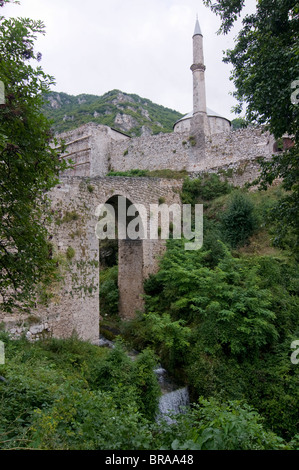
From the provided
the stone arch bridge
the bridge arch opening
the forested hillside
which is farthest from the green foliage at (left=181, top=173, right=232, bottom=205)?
the stone arch bridge

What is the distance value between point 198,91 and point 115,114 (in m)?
43.4

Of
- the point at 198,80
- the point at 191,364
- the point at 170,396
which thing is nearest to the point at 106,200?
the point at 191,364

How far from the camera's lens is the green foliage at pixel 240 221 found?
14.1 meters

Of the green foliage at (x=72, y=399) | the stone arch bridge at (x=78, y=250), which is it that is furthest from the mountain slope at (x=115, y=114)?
the green foliage at (x=72, y=399)

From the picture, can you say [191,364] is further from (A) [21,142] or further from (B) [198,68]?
(B) [198,68]

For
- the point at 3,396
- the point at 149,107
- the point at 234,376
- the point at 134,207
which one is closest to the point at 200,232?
the point at 134,207

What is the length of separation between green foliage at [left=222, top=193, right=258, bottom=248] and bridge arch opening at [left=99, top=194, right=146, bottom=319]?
3.81 metres

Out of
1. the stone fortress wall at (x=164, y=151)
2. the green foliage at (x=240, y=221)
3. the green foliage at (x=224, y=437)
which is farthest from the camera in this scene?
the stone fortress wall at (x=164, y=151)

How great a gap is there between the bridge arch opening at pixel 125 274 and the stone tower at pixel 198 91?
1072cm

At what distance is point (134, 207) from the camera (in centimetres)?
1409

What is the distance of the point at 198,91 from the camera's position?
928 inches

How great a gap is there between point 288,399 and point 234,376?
1.43 metres

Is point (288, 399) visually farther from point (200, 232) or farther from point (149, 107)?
point (149, 107)

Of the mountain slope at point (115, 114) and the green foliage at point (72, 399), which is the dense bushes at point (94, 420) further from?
the mountain slope at point (115, 114)
